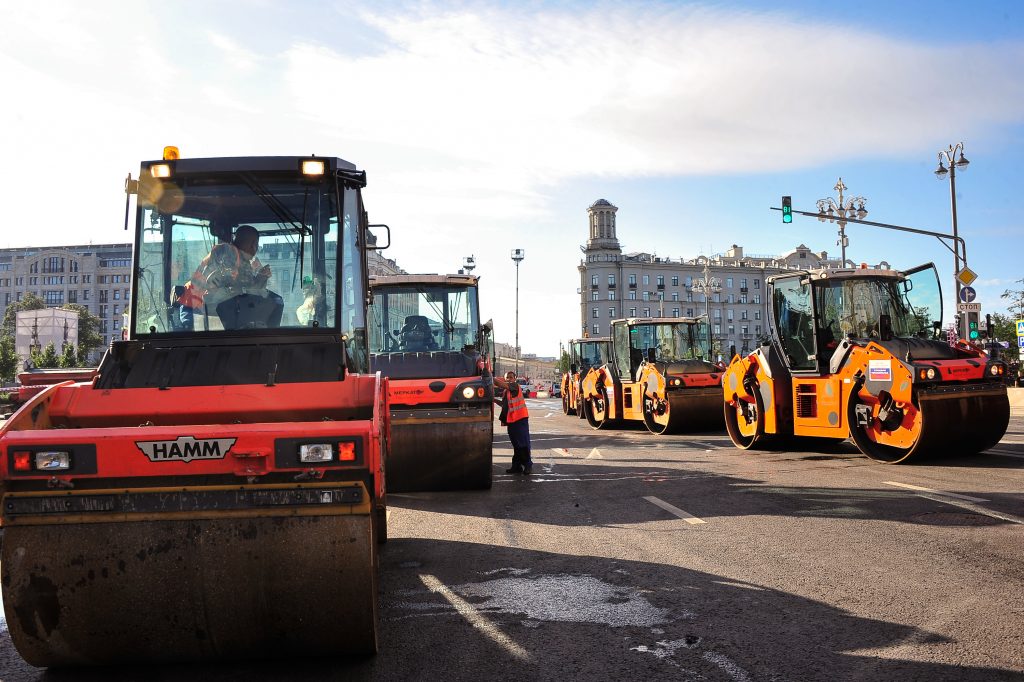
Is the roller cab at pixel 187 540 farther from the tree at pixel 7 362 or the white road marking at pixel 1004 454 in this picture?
the tree at pixel 7 362

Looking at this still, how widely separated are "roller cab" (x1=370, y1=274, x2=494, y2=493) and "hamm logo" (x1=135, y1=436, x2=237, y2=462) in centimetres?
588

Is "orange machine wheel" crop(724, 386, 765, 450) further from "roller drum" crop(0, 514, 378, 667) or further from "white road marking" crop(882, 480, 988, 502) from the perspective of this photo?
"roller drum" crop(0, 514, 378, 667)

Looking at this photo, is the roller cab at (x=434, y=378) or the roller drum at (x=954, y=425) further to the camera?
the roller drum at (x=954, y=425)

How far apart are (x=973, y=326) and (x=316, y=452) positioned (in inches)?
1025

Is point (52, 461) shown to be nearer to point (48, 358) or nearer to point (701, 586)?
point (701, 586)

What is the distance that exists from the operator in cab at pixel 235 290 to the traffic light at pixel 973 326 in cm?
2438

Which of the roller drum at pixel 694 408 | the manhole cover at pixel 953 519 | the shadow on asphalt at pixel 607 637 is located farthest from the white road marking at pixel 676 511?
the roller drum at pixel 694 408

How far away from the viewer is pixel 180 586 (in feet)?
12.5

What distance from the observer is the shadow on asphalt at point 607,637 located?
3.90 m

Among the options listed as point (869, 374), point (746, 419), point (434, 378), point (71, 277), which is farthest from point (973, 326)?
point (71, 277)

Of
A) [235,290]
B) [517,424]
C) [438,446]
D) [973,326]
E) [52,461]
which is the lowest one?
[438,446]

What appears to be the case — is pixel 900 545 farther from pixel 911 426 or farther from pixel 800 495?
pixel 911 426

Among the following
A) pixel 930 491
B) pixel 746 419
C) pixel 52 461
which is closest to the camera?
pixel 52 461

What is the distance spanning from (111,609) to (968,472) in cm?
968
